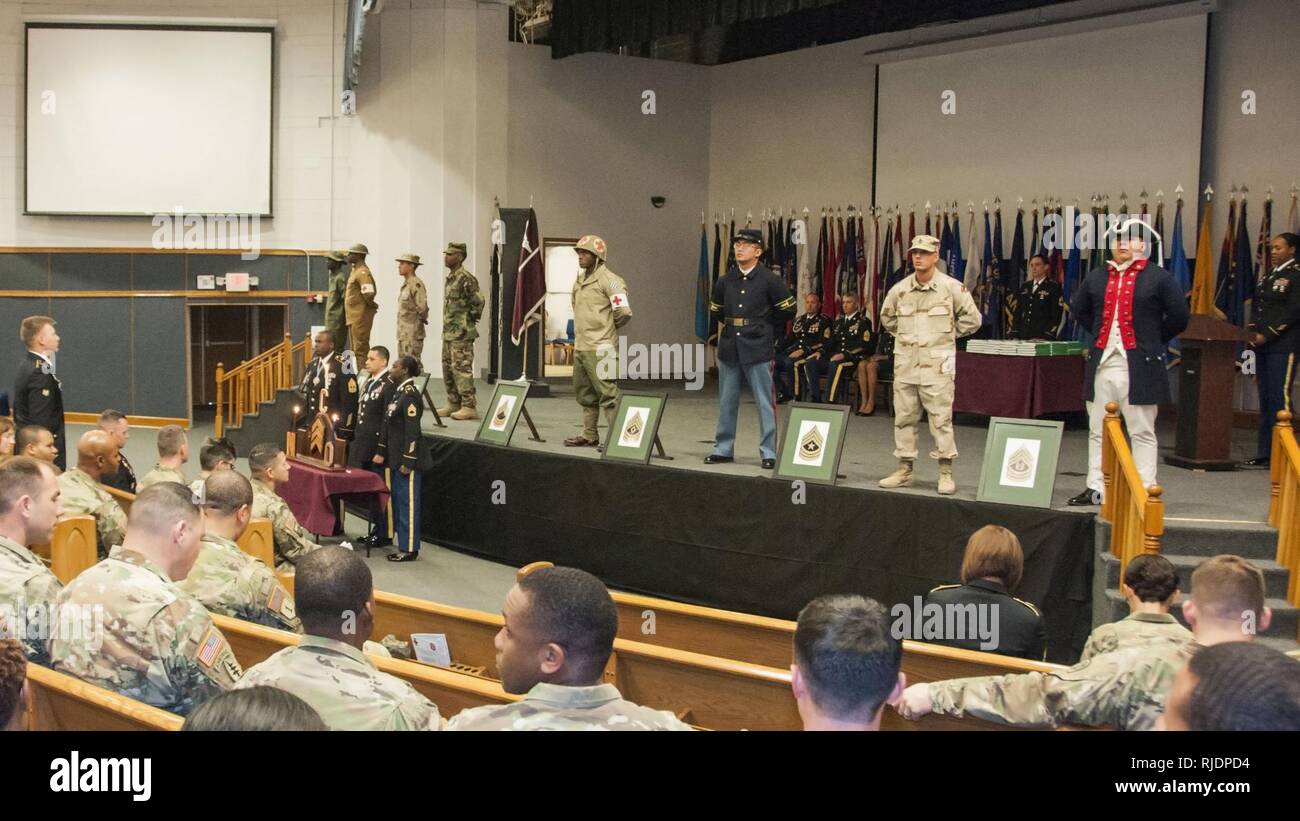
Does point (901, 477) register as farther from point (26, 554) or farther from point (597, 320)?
point (26, 554)

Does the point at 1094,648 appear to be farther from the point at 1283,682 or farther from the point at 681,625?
the point at 1283,682

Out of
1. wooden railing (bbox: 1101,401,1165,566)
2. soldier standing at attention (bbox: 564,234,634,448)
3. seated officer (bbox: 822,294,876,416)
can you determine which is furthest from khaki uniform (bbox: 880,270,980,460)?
seated officer (bbox: 822,294,876,416)

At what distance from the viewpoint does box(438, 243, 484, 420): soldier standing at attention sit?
34.2ft

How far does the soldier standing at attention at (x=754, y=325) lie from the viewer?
7637 millimetres

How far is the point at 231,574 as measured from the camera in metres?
4.13

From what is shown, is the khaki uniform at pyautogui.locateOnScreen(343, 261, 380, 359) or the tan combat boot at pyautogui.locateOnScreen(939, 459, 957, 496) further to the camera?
the khaki uniform at pyautogui.locateOnScreen(343, 261, 380, 359)

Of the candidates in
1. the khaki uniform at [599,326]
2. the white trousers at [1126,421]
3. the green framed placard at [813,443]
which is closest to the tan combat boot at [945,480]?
the green framed placard at [813,443]

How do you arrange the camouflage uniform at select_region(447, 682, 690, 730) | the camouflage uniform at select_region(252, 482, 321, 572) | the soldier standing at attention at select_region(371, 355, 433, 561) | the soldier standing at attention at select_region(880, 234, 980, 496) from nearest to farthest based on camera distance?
the camouflage uniform at select_region(447, 682, 690, 730)
the camouflage uniform at select_region(252, 482, 321, 572)
the soldier standing at attention at select_region(880, 234, 980, 496)
the soldier standing at attention at select_region(371, 355, 433, 561)

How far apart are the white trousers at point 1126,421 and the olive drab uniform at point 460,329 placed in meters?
5.59

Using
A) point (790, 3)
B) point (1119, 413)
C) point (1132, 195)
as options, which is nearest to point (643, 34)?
point (790, 3)

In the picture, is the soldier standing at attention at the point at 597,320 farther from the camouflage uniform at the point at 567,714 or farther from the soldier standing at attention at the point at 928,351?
the camouflage uniform at the point at 567,714

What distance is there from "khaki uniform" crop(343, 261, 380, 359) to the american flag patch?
8.01m

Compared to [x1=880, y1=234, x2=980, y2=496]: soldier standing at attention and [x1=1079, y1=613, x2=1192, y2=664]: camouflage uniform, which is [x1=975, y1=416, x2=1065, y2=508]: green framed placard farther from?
[x1=1079, y1=613, x2=1192, y2=664]: camouflage uniform

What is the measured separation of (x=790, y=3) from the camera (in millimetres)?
10164
